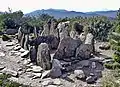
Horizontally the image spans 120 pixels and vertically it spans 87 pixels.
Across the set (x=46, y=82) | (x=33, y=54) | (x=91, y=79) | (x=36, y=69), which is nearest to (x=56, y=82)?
(x=46, y=82)

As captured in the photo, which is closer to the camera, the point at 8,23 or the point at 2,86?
the point at 2,86

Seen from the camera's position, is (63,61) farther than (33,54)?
No

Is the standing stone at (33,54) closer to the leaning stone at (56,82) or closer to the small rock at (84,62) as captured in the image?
the small rock at (84,62)

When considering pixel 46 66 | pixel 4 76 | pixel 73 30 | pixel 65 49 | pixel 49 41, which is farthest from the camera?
pixel 73 30

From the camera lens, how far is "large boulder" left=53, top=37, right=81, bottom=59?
51.4 ft

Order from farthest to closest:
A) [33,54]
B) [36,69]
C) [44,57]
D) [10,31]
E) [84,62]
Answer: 1. [10,31]
2. [33,54]
3. [84,62]
4. [44,57]
5. [36,69]

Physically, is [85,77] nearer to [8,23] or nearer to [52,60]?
[52,60]

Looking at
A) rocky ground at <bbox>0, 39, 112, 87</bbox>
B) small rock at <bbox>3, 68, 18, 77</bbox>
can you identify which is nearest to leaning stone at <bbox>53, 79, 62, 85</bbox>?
rocky ground at <bbox>0, 39, 112, 87</bbox>

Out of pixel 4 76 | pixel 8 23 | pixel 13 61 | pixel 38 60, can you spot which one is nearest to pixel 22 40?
pixel 13 61

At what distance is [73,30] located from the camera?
21297 millimetres

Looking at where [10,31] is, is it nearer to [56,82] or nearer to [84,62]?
[84,62]

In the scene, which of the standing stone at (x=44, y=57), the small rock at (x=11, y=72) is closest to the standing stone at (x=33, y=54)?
the standing stone at (x=44, y=57)

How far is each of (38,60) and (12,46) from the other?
5.56 meters

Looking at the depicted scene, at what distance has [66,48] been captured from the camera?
15.9 meters
